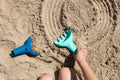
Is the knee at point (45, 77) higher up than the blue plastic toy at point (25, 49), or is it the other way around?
the blue plastic toy at point (25, 49)

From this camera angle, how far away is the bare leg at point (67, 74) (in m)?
1.23

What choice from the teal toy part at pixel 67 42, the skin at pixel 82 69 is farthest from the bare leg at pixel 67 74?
the teal toy part at pixel 67 42

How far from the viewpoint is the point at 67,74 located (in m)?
1.24

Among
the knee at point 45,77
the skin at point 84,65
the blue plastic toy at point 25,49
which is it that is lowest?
the knee at point 45,77

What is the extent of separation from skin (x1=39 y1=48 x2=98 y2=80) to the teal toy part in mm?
75

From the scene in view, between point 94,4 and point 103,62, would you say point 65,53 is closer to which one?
point 103,62

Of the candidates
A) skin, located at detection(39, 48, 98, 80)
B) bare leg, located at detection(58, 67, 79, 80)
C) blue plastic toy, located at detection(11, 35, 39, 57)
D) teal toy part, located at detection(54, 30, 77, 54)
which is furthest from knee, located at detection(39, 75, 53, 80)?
teal toy part, located at detection(54, 30, 77, 54)

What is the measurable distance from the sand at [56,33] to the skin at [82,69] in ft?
0.20

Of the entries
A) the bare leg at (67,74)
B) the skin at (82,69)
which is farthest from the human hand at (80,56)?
the bare leg at (67,74)

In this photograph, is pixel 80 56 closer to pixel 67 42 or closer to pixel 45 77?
pixel 67 42

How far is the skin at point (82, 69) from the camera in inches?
46.9

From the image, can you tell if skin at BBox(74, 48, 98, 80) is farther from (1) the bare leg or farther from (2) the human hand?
(1) the bare leg

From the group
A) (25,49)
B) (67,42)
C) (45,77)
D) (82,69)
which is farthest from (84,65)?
(25,49)

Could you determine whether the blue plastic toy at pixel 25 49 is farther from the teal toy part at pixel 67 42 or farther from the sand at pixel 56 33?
the teal toy part at pixel 67 42
